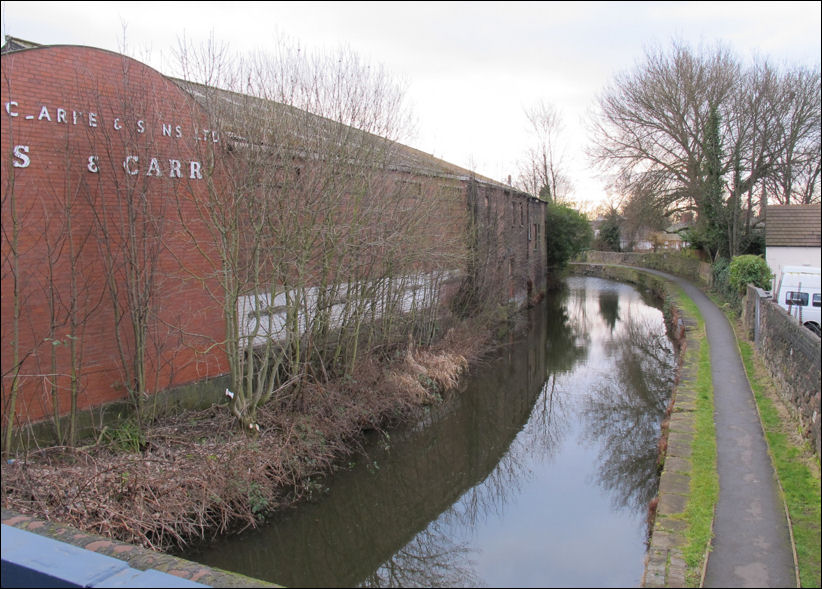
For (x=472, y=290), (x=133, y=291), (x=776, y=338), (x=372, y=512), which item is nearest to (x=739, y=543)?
(x=372, y=512)

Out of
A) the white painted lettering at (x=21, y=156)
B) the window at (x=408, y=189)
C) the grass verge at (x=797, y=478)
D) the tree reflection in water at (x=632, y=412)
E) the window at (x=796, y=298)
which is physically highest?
the window at (x=408, y=189)

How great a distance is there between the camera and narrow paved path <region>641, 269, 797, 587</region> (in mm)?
4109

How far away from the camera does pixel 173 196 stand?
757 cm

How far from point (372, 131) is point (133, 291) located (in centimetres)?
460

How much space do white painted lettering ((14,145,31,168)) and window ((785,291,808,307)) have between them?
11817mm

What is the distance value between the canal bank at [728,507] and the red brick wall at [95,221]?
5.94 meters

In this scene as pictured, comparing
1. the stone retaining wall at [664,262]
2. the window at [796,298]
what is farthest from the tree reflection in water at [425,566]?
the stone retaining wall at [664,262]

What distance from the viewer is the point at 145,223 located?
720 cm

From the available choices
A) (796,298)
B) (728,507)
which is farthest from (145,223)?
(796,298)

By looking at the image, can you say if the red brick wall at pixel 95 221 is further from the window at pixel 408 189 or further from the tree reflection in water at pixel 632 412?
the tree reflection in water at pixel 632 412

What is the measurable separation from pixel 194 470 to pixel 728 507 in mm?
5553

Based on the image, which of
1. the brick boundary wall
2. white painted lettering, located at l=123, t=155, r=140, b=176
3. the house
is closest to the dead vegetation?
white painted lettering, located at l=123, t=155, r=140, b=176

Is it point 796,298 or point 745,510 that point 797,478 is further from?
point 796,298

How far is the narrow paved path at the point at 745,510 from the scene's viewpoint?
4.11 metres
